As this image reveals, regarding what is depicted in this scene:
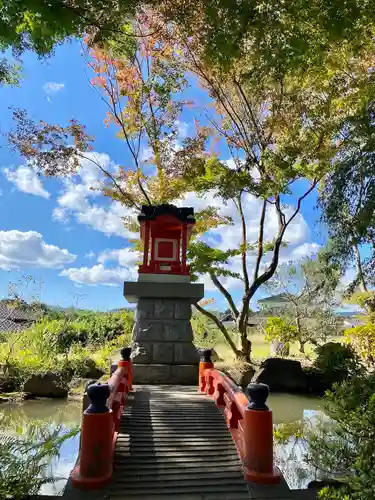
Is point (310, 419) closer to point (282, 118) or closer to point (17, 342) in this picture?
point (282, 118)

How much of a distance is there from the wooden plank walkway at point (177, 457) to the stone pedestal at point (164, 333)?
172 centimetres

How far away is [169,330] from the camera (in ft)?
21.9

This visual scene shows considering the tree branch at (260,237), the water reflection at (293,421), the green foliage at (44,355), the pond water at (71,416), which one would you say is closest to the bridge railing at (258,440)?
the water reflection at (293,421)

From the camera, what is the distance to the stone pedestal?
6.41 m

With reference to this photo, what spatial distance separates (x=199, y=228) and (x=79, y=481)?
27.9 ft

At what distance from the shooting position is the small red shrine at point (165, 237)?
7062 millimetres

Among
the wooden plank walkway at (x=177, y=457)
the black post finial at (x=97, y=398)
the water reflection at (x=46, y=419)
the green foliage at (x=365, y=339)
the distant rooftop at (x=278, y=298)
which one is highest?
the distant rooftop at (x=278, y=298)

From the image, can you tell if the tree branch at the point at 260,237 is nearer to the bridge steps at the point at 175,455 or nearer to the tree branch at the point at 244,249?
the tree branch at the point at 244,249

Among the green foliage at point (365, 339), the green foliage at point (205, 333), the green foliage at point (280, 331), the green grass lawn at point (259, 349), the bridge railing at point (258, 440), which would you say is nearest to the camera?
the bridge railing at point (258, 440)

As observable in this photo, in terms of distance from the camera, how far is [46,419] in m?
7.68

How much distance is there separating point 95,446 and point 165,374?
3.53m

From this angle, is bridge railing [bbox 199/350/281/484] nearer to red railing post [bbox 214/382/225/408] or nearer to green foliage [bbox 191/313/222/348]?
red railing post [bbox 214/382/225/408]

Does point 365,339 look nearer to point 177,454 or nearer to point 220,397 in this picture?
point 220,397

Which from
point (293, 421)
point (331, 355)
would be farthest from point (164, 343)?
point (331, 355)
